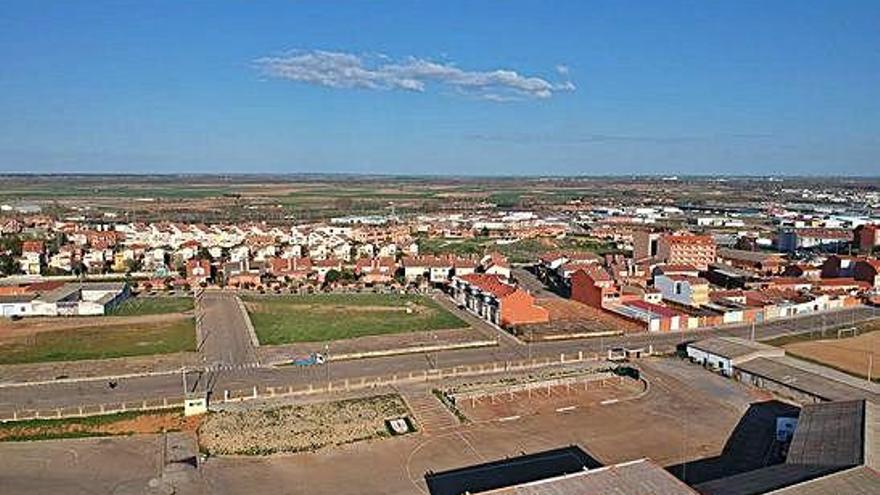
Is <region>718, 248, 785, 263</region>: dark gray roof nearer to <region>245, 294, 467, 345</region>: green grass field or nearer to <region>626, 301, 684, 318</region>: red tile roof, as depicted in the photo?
<region>626, 301, 684, 318</region>: red tile roof

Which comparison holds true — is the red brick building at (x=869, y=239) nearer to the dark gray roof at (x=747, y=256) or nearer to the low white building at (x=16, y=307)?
the dark gray roof at (x=747, y=256)

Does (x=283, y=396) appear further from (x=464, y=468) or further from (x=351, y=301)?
(x=351, y=301)

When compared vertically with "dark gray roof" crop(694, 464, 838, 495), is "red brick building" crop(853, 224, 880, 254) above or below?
above

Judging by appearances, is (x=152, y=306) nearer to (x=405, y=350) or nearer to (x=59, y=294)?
(x=59, y=294)

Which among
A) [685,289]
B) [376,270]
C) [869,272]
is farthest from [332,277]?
[869,272]

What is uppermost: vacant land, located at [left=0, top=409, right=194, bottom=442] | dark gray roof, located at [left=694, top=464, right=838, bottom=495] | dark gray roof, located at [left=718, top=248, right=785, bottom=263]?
dark gray roof, located at [left=718, top=248, right=785, bottom=263]

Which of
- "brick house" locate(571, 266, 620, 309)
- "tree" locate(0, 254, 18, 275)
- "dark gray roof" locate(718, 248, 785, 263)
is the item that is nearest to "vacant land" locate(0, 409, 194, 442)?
"brick house" locate(571, 266, 620, 309)
